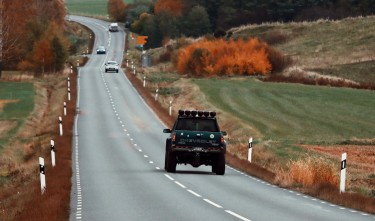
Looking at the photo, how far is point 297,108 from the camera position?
6550 centimetres

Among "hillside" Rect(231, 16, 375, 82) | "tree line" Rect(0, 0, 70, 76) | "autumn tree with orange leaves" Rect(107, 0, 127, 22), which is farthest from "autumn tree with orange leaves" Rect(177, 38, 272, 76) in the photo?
"autumn tree with orange leaves" Rect(107, 0, 127, 22)

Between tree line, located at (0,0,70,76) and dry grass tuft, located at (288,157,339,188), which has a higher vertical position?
tree line, located at (0,0,70,76)

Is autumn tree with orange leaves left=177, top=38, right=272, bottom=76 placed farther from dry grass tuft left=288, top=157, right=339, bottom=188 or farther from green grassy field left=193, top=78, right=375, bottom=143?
dry grass tuft left=288, top=157, right=339, bottom=188

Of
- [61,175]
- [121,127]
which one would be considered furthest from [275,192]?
[121,127]

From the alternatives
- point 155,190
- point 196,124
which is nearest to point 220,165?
point 196,124

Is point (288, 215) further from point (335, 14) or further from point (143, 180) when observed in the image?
point (335, 14)

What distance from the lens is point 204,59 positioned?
10094 cm

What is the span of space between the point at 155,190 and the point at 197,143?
17.5ft

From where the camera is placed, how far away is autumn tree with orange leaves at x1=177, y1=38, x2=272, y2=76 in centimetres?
9700

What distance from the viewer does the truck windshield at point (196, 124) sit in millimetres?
30562

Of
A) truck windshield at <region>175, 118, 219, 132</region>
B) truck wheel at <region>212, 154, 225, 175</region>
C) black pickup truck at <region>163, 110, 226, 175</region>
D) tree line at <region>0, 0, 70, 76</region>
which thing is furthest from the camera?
tree line at <region>0, 0, 70, 76</region>

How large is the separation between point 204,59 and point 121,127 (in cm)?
4525

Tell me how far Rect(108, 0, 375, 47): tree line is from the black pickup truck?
10579cm

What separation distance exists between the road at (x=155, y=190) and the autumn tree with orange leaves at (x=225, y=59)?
42.4 meters
